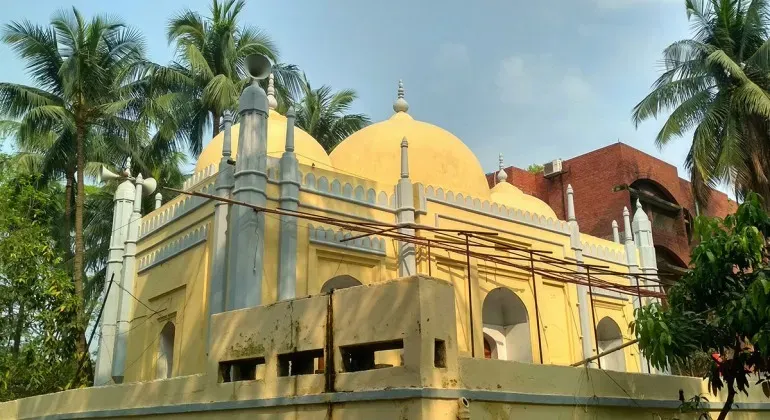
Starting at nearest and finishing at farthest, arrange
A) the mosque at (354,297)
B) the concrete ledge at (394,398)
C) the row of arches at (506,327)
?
the concrete ledge at (394,398) → the mosque at (354,297) → the row of arches at (506,327)

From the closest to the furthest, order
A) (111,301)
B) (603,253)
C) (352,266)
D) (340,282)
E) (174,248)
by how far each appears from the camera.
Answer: (352,266), (340,282), (174,248), (111,301), (603,253)

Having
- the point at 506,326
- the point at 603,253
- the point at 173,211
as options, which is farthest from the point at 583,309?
the point at 173,211

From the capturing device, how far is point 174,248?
1198 centimetres

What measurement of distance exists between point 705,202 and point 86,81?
15.5 metres

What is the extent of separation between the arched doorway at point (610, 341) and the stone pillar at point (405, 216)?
20.6 ft

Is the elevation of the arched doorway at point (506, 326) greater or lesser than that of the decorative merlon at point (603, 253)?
lesser

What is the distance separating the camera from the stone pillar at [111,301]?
13.2 m

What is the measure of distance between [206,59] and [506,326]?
1297cm

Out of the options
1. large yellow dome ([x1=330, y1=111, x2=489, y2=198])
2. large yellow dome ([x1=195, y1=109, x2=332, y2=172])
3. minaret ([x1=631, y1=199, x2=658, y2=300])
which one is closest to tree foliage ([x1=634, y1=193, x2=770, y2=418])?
large yellow dome ([x1=330, y1=111, x2=489, y2=198])

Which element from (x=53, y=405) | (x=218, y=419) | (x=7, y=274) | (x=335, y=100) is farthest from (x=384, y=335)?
(x=335, y=100)

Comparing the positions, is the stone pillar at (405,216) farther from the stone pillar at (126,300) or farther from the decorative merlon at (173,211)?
the stone pillar at (126,300)

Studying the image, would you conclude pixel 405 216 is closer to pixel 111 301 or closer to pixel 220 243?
pixel 220 243

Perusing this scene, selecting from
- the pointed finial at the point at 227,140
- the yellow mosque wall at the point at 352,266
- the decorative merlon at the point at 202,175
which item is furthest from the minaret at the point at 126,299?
the pointed finial at the point at 227,140

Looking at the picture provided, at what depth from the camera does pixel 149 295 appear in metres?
12.7
